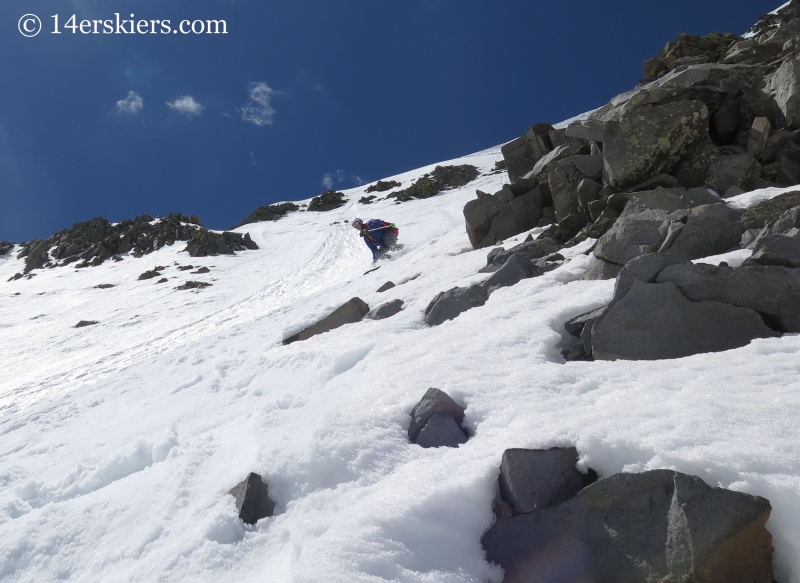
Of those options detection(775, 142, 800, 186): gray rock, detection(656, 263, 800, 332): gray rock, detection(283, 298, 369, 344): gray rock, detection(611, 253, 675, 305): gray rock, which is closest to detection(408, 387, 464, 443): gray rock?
detection(611, 253, 675, 305): gray rock

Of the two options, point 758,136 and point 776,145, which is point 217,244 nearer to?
point 758,136

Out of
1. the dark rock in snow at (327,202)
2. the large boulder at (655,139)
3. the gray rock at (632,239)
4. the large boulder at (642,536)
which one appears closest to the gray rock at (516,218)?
the large boulder at (655,139)

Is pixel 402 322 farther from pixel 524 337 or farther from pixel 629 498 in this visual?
pixel 629 498

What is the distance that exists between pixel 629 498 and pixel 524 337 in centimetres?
262

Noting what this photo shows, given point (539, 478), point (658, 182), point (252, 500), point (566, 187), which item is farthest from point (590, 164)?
point (252, 500)

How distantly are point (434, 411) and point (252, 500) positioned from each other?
1.70 m

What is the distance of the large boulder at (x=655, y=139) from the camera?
10055 mm

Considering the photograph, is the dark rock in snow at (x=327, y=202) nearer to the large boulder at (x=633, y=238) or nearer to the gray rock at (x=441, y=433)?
the large boulder at (x=633, y=238)

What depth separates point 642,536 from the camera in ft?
9.00

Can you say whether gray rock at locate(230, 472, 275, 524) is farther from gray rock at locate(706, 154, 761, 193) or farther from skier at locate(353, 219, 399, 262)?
skier at locate(353, 219, 399, 262)

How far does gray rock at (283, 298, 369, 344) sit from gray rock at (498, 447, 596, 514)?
6.64m

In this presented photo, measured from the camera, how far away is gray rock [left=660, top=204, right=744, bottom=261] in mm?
6195

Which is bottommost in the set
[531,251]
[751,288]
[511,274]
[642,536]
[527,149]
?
[642,536]

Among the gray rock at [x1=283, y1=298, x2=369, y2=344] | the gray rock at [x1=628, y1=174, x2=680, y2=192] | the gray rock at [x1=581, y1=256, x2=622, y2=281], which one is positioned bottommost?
the gray rock at [x1=283, y1=298, x2=369, y2=344]
